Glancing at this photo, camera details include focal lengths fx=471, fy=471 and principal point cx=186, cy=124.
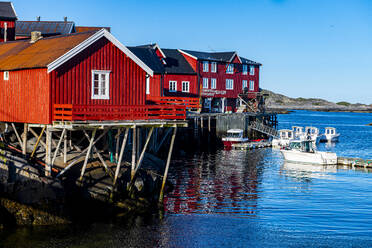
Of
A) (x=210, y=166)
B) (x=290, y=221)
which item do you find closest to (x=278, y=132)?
(x=210, y=166)

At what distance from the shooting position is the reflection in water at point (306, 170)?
128 feet

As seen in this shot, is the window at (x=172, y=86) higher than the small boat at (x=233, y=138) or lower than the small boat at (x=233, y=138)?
higher

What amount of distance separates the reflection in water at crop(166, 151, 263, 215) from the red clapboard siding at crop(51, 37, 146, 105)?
6875 millimetres

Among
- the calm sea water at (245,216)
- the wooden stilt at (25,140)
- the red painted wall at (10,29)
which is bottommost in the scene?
the calm sea water at (245,216)

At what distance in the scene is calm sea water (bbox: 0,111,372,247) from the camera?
21000 millimetres

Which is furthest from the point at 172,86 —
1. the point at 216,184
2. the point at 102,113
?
the point at 102,113

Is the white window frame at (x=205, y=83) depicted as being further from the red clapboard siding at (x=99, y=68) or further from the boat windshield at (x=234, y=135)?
the red clapboard siding at (x=99, y=68)

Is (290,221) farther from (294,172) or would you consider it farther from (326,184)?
(294,172)

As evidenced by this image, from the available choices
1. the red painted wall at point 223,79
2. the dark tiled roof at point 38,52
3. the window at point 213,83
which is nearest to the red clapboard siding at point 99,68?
the dark tiled roof at point 38,52

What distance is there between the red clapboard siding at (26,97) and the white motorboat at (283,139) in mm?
38831

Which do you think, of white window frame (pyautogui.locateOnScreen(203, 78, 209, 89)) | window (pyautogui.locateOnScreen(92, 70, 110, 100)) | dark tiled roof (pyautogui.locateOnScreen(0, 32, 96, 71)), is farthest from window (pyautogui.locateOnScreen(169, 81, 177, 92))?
window (pyautogui.locateOnScreen(92, 70, 110, 100))

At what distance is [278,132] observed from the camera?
6725 cm

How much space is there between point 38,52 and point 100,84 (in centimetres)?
427

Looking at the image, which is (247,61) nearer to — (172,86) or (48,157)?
(172,86)
